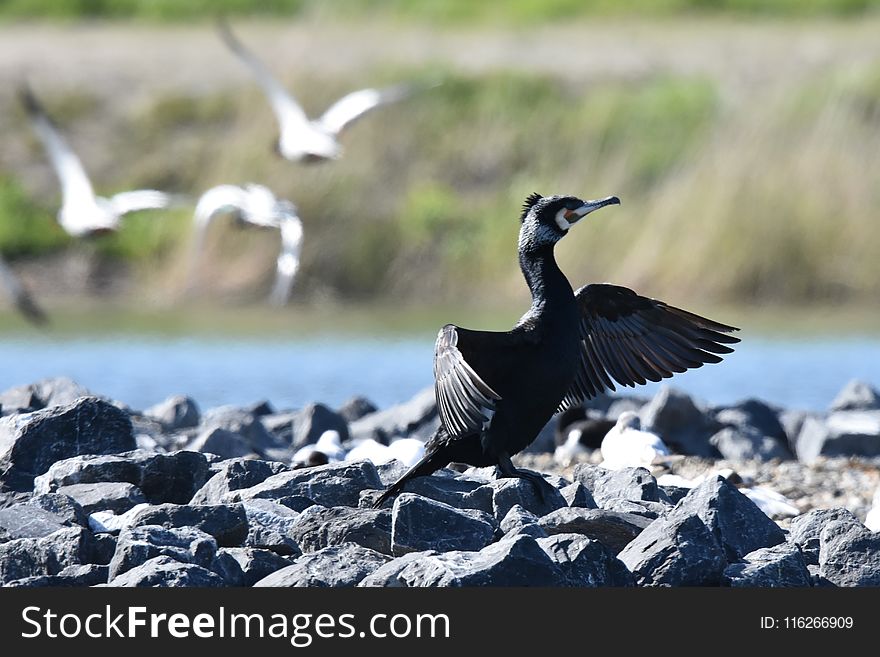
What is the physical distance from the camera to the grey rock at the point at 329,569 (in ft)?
14.1

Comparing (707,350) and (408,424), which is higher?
(408,424)

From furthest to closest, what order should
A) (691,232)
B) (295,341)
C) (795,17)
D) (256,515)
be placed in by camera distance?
(795,17)
(691,232)
(295,341)
(256,515)

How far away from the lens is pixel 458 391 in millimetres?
4805

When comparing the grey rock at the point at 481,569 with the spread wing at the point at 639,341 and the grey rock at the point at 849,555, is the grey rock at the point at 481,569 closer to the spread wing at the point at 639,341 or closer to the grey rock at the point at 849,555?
the grey rock at the point at 849,555

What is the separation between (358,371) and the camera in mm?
13117

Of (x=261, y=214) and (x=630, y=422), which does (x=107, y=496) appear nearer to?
(x=630, y=422)

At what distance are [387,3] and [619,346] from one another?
2059 centimetres

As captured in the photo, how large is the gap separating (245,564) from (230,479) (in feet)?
3.23

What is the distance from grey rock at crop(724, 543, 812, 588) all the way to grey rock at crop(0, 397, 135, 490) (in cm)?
227

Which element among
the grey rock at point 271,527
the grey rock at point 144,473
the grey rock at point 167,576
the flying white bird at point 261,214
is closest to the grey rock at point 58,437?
the grey rock at point 144,473

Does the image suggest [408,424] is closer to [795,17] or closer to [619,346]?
[619,346]

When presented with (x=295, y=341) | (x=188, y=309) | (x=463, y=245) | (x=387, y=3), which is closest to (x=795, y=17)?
(x=387, y=3)

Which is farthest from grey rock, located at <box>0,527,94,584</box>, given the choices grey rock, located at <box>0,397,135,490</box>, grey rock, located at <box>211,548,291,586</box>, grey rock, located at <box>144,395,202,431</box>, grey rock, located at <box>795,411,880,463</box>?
grey rock, located at <box>795,411,880,463</box>

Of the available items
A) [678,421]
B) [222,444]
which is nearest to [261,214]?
[678,421]
